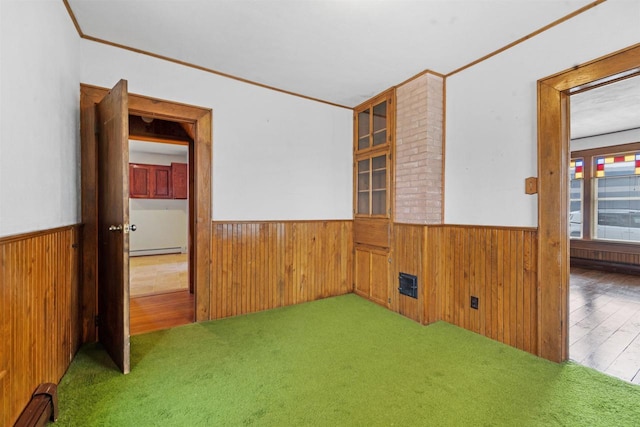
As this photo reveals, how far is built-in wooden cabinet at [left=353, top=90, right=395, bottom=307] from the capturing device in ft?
11.3

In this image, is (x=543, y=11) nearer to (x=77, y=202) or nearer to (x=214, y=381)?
(x=214, y=381)

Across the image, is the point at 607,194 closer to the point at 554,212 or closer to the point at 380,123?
the point at 554,212

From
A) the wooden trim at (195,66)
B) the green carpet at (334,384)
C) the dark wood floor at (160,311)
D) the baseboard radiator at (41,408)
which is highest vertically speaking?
the wooden trim at (195,66)

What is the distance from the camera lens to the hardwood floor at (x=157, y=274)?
4.24 m

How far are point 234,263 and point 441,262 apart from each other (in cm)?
216

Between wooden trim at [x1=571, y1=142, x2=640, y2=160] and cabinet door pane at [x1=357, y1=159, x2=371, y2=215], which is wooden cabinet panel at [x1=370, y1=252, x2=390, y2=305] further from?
wooden trim at [x1=571, y1=142, x2=640, y2=160]

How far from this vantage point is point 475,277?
2.83m

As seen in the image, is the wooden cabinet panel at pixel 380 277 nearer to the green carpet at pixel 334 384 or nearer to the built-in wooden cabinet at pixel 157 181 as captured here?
the green carpet at pixel 334 384

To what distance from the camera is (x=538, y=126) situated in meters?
2.34

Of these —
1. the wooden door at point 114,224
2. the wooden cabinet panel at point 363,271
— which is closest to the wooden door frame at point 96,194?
the wooden door at point 114,224

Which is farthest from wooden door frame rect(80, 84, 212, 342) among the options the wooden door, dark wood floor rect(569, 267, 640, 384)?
dark wood floor rect(569, 267, 640, 384)

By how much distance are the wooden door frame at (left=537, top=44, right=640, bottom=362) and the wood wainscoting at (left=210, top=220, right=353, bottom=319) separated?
2184mm

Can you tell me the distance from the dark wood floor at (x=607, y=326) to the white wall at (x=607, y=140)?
97.2 inches

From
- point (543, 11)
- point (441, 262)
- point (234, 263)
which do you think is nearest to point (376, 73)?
point (543, 11)
